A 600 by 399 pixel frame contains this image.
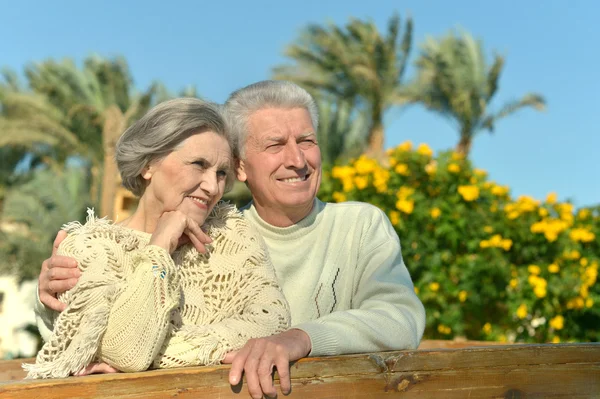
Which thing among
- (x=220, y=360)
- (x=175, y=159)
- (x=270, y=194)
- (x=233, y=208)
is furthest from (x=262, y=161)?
(x=220, y=360)

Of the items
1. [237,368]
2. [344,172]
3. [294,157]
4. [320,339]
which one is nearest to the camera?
[237,368]

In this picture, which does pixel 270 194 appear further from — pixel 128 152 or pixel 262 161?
pixel 128 152

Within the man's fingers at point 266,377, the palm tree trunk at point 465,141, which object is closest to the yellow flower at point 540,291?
the man's fingers at point 266,377

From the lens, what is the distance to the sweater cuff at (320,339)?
2.15 meters

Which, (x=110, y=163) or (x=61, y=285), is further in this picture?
(x=110, y=163)

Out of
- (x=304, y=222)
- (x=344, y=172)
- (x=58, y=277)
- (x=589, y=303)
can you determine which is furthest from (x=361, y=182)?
(x=58, y=277)

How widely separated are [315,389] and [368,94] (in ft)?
47.8

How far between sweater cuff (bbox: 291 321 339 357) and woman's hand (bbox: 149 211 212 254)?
1.42ft

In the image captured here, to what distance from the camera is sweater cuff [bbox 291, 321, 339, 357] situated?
2.15 metres

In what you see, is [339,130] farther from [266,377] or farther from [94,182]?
[266,377]

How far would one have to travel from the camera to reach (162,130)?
2.39m

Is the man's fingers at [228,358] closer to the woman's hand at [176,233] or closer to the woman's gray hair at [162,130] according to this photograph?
the woman's hand at [176,233]

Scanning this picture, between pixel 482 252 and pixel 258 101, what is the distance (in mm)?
3927

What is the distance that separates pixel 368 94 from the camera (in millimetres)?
16297
